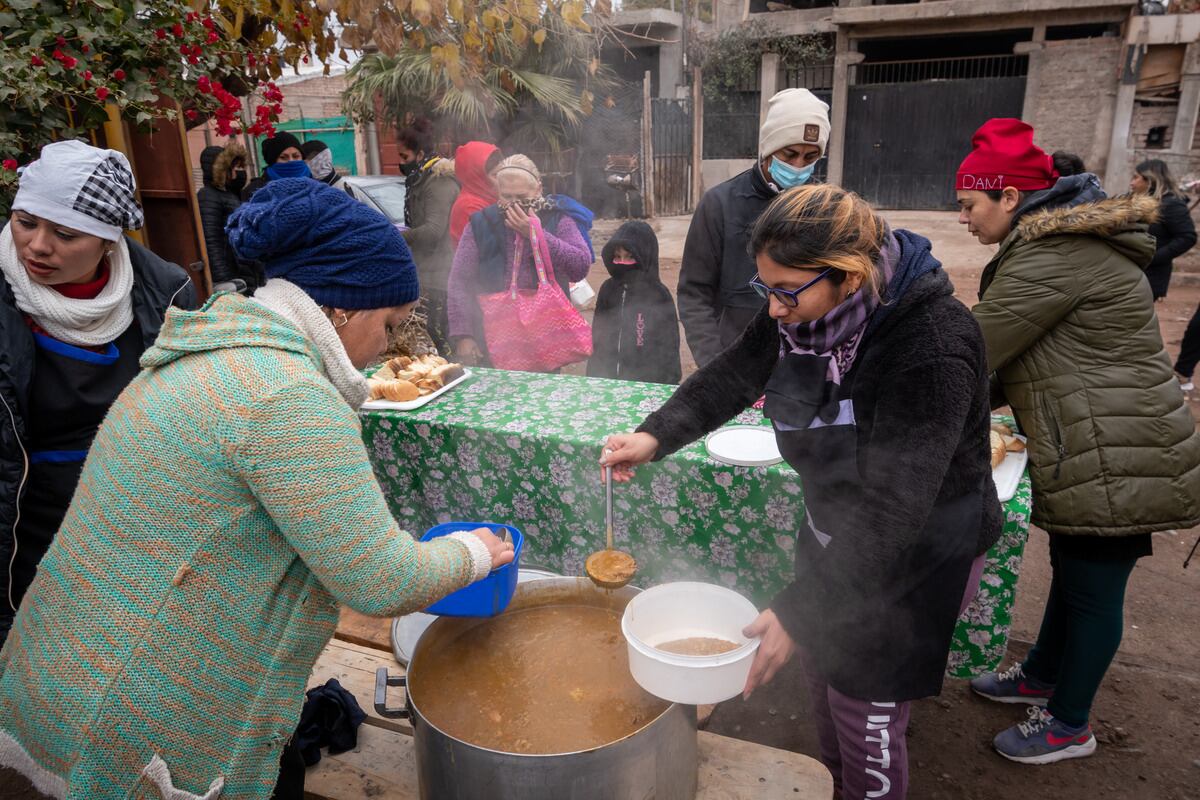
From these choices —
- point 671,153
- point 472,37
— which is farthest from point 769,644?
point 671,153

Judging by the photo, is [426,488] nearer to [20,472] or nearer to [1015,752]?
[20,472]

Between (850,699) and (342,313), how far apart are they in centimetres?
146

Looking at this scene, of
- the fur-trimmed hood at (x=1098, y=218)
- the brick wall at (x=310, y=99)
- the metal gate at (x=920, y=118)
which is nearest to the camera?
the fur-trimmed hood at (x=1098, y=218)

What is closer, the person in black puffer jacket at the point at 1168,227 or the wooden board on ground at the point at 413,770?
the wooden board on ground at the point at 413,770

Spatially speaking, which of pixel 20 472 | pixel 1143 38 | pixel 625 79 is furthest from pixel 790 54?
pixel 20 472

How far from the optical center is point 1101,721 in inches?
114

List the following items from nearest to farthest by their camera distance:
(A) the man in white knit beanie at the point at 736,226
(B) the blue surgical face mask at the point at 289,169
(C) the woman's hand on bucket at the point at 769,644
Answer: (C) the woman's hand on bucket at the point at 769,644 < (A) the man in white knit beanie at the point at 736,226 < (B) the blue surgical face mask at the point at 289,169

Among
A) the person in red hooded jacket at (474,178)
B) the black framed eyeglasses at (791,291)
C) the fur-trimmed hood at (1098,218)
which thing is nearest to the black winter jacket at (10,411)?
the black framed eyeglasses at (791,291)

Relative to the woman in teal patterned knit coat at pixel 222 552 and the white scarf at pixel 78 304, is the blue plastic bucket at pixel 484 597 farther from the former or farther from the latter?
the white scarf at pixel 78 304

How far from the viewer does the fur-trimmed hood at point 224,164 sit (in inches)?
224

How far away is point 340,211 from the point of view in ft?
4.55

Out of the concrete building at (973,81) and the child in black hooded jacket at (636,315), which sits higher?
the concrete building at (973,81)

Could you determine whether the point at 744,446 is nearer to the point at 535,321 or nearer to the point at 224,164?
the point at 535,321

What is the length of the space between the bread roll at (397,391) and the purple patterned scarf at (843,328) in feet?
6.19
